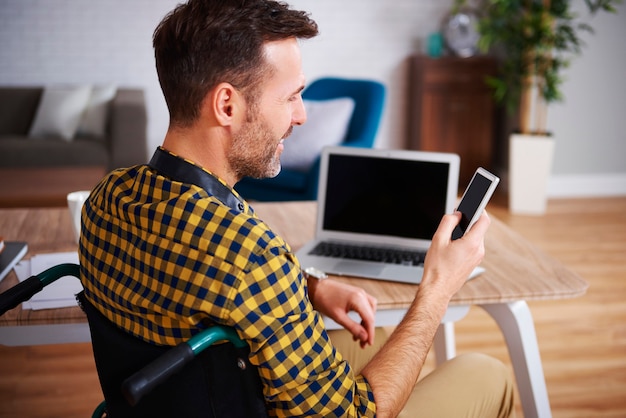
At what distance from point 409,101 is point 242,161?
15.1ft

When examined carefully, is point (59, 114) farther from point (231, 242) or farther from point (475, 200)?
point (231, 242)

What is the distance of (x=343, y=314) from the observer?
1.33 metres

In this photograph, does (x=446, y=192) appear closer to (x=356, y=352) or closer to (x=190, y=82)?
(x=356, y=352)

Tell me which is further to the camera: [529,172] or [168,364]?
[529,172]

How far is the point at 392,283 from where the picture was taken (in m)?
1.58

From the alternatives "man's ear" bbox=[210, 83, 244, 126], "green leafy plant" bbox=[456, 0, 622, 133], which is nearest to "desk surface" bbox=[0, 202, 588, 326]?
"man's ear" bbox=[210, 83, 244, 126]

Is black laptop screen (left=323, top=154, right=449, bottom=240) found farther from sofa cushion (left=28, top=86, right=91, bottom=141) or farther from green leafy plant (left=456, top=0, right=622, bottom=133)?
sofa cushion (left=28, top=86, right=91, bottom=141)

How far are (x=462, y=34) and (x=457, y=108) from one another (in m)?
0.51

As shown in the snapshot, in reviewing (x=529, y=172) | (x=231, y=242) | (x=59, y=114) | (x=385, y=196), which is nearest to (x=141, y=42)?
(x=59, y=114)

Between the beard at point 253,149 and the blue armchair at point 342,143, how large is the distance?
226 centimetres

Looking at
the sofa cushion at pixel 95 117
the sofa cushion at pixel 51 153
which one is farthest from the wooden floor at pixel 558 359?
the sofa cushion at pixel 95 117

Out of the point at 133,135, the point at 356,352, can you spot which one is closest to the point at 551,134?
the point at 133,135

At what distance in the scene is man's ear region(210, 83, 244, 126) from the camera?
1062 mm

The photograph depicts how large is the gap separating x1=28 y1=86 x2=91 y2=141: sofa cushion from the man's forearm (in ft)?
13.3
